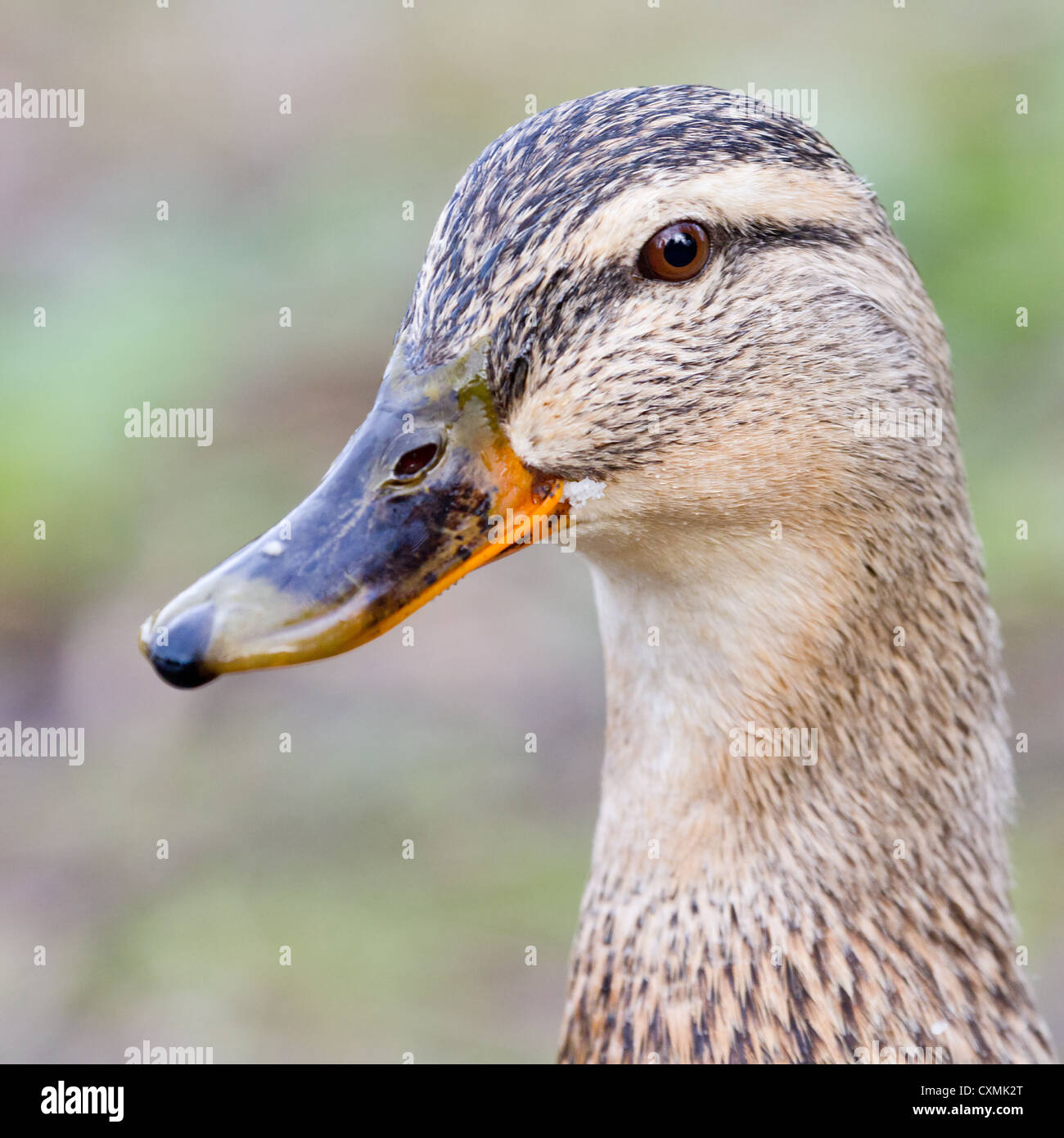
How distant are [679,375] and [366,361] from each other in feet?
12.9

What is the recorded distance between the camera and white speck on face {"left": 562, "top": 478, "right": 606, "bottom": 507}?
83.0 inches

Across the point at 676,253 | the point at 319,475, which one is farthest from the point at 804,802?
the point at 319,475

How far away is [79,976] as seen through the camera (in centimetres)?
414

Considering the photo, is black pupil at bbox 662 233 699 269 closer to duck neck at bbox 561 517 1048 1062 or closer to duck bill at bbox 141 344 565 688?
duck bill at bbox 141 344 565 688

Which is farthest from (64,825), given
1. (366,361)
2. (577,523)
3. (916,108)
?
(916,108)

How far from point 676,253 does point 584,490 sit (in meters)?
0.36

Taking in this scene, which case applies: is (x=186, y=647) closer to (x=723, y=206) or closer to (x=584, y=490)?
(x=584, y=490)

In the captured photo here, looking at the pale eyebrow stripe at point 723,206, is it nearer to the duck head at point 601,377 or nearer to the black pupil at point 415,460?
the duck head at point 601,377

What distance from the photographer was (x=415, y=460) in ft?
6.72

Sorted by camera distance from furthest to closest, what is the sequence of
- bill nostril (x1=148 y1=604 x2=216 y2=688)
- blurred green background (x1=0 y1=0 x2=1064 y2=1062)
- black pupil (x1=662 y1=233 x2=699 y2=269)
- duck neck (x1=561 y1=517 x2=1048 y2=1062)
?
blurred green background (x1=0 y1=0 x2=1064 y2=1062) < duck neck (x1=561 y1=517 x2=1048 y2=1062) < black pupil (x1=662 y1=233 x2=699 y2=269) < bill nostril (x1=148 y1=604 x2=216 y2=688)

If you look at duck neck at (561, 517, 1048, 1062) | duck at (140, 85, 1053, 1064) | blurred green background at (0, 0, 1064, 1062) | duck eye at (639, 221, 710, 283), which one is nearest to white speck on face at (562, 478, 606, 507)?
duck at (140, 85, 1053, 1064)

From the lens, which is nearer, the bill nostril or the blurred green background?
the bill nostril

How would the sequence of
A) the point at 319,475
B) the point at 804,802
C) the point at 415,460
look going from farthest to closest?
the point at 319,475
the point at 804,802
the point at 415,460
